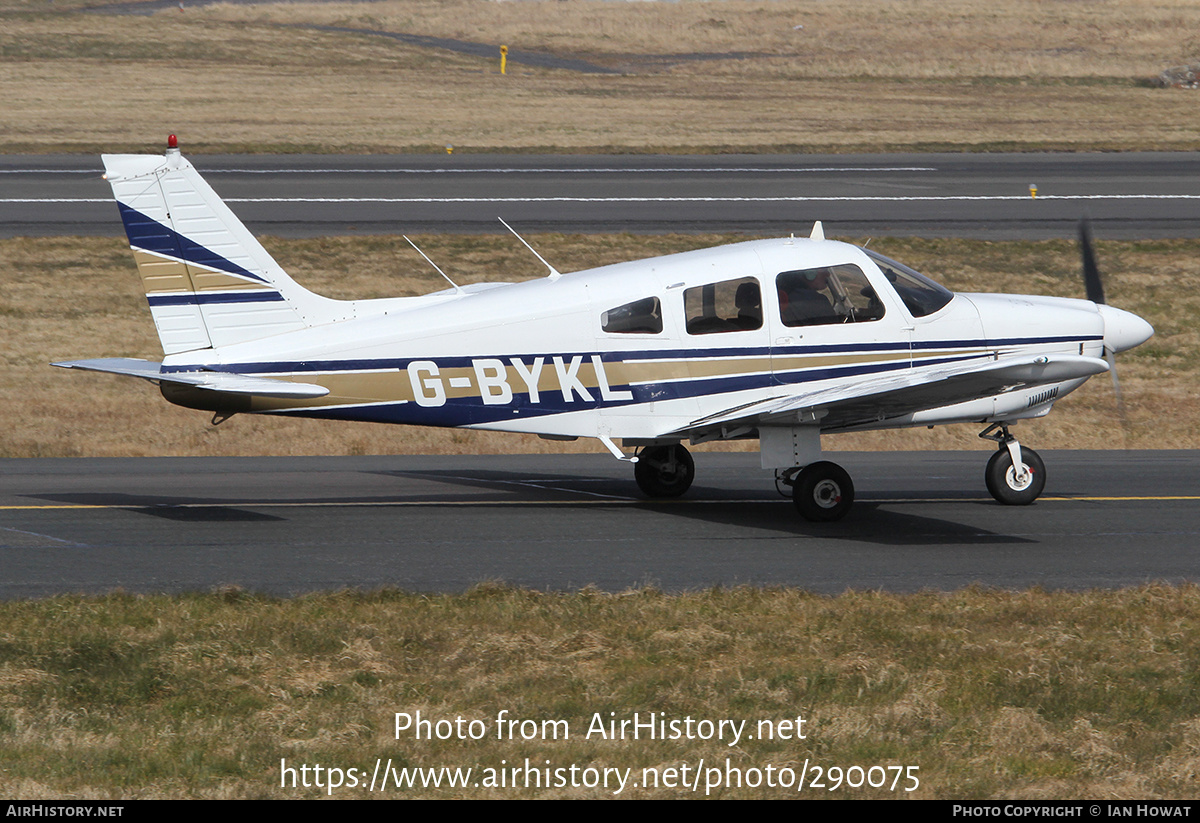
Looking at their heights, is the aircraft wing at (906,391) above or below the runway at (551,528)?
above

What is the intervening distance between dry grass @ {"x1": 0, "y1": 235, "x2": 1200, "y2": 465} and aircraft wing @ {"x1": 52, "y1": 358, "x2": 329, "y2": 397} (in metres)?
5.95

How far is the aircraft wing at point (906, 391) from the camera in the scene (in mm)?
11234

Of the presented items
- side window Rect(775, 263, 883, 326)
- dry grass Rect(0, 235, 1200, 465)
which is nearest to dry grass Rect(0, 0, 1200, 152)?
dry grass Rect(0, 235, 1200, 465)

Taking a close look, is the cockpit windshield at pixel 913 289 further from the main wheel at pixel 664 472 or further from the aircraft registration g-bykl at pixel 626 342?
the main wheel at pixel 664 472

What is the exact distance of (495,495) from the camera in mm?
14023

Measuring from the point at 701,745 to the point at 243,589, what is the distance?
4.31 meters

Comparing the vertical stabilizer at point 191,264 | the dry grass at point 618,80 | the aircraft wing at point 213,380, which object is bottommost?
the aircraft wing at point 213,380

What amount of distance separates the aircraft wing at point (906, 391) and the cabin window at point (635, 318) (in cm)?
99

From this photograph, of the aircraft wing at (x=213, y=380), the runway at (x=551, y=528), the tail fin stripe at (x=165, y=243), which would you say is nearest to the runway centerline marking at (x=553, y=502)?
the runway at (x=551, y=528)

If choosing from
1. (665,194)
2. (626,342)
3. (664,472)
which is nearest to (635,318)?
(626,342)

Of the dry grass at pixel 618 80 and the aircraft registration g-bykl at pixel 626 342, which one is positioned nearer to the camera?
the aircraft registration g-bykl at pixel 626 342

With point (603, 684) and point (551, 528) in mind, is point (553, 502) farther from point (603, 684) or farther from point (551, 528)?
point (603, 684)

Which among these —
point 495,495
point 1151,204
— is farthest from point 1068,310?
point 1151,204
